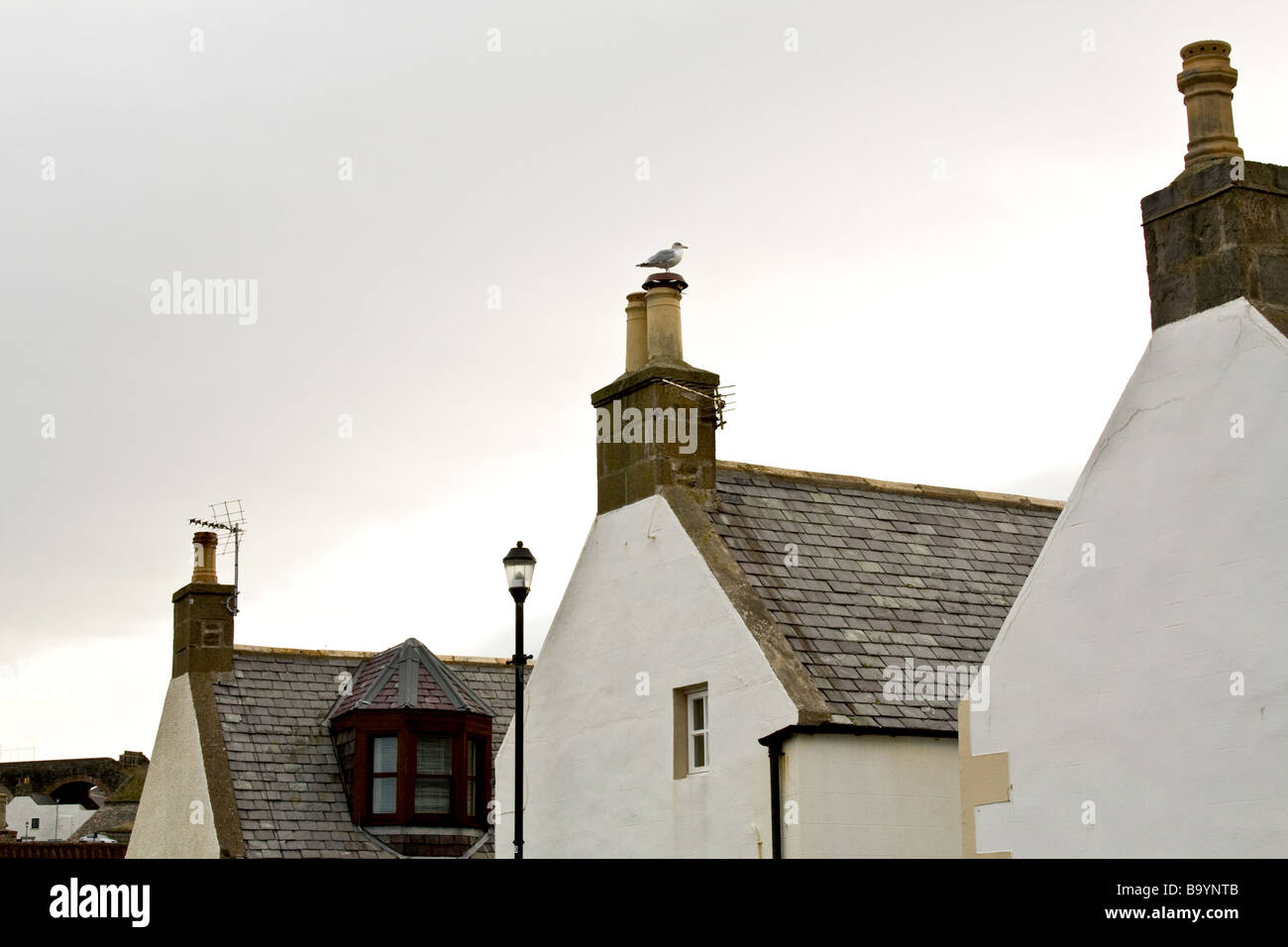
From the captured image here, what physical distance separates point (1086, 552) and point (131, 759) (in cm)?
5444

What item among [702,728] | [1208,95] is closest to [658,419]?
[702,728]

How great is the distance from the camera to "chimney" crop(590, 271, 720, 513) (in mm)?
19250

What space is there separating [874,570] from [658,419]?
10.2 feet

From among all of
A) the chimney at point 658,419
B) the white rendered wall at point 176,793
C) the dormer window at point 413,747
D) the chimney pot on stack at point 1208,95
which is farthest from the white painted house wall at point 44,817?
the chimney pot on stack at point 1208,95

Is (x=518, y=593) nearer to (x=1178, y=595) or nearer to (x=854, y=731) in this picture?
(x=854, y=731)

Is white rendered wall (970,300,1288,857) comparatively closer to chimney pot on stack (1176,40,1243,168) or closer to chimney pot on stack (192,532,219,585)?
chimney pot on stack (1176,40,1243,168)

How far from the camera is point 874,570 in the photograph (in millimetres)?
19266

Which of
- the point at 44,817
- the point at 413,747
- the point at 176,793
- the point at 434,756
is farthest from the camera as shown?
the point at 44,817

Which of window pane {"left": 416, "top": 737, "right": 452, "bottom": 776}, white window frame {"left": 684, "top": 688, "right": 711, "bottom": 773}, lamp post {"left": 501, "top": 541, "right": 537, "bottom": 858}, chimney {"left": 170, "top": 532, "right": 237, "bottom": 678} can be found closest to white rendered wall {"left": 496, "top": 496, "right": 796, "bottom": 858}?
white window frame {"left": 684, "top": 688, "right": 711, "bottom": 773}

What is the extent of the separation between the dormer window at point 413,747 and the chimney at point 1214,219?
16.9 metres

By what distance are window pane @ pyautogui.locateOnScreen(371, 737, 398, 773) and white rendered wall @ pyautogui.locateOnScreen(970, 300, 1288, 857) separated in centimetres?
1488

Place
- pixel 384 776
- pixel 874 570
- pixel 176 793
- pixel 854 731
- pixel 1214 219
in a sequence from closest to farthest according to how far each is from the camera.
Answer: pixel 1214 219 < pixel 854 731 < pixel 874 570 < pixel 176 793 < pixel 384 776
